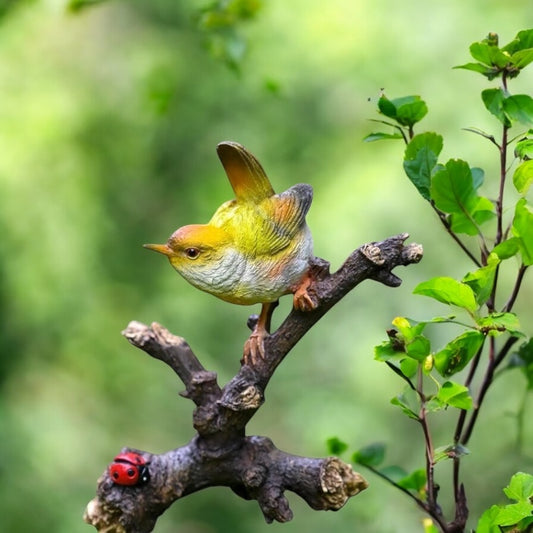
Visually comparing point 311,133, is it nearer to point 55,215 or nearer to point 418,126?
point 418,126

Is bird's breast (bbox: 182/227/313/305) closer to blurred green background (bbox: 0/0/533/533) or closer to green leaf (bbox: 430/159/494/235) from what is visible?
green leaf (bbox: 430/159/494/235)

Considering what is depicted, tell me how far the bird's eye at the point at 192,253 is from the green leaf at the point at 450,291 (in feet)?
0.70

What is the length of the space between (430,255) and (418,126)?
0.97 ft

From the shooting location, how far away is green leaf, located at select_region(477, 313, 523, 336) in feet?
2.05

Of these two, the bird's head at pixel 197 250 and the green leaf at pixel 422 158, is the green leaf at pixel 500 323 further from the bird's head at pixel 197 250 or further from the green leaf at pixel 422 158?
the bird's head at pixel 197 250

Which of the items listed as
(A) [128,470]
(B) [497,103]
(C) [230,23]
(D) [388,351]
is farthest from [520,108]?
(C) [230,23]

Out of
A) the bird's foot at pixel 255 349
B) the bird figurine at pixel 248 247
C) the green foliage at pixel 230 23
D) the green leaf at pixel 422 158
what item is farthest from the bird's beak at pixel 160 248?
the green foliage at pixel 230 23

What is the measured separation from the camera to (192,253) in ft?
2.49

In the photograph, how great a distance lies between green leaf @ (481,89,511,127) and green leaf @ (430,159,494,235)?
51mm

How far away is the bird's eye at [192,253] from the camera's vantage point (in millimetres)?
755

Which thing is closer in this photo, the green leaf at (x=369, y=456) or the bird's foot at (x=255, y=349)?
the bird's foot at (x=255, y=349)

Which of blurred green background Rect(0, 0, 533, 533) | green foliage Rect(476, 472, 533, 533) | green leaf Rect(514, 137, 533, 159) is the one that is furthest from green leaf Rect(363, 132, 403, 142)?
blurred green background Rect(0, 0, 533, 533)

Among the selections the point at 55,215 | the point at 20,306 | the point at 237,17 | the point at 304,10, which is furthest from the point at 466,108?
the point at 20,306

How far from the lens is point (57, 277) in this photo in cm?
217
